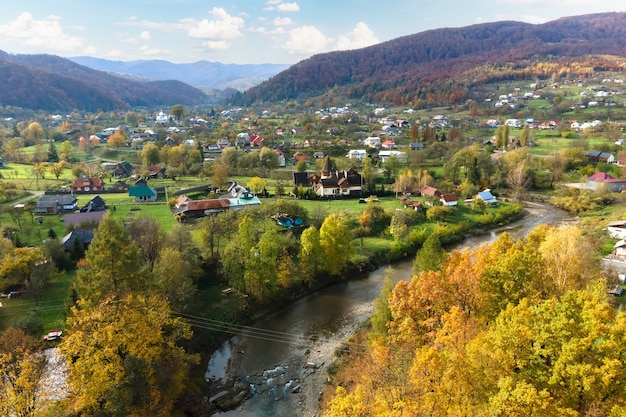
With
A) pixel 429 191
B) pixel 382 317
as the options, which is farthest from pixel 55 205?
pixel 429 191

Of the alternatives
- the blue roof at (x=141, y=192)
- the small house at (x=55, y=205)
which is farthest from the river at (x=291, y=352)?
the small house at (x=55, y=205)

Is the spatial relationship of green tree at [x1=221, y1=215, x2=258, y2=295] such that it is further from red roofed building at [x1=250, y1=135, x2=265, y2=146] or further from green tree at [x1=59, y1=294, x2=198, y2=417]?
red roofed building at [x1=250, y1=135, x2=265, y2=146]

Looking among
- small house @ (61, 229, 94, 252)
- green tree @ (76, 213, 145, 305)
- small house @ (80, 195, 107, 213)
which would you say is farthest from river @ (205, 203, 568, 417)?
small house @ (80, 195, 107, 213)

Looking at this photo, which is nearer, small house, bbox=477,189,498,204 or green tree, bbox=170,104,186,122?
small house, bbox=477,189,498,204

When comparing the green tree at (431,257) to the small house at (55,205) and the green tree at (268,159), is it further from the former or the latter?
the green tree at (268,159)

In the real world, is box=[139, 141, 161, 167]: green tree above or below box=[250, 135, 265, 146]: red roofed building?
below

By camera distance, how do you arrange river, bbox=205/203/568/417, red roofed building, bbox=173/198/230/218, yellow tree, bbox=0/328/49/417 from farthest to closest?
red roofed building, bbox=173/198/230/218, river, bbox=205/203/568/417, yellow tree, bbox=0/328/49/417

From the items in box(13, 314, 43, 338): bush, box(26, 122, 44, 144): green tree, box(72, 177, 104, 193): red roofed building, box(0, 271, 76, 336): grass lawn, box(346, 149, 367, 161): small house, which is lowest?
box(0, 271, 76, 336): grass lawn

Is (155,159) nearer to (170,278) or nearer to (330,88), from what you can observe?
(170,278)
